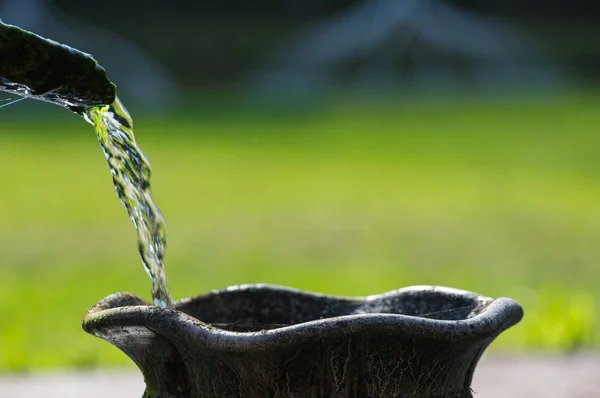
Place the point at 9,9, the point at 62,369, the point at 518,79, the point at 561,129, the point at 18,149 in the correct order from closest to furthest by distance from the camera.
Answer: the point at 62,369 → the point at 18,149 → the point at 561,129 → the point at 9,9 → the point at 518,79

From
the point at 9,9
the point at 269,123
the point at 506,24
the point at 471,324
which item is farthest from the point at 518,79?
the point at 471,324

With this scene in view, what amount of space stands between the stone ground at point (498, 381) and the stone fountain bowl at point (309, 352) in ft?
7.02

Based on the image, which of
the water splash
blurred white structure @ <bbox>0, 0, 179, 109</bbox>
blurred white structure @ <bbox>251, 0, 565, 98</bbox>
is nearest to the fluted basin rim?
the water splash

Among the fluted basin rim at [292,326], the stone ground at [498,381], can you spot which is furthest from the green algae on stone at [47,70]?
the stone ground at [498,381]

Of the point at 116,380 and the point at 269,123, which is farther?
the point at 269,123

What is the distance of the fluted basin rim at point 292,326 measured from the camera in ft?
6.05

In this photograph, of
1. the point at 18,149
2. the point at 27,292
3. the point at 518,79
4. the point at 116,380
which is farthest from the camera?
the point at 518,79

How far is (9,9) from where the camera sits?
15.0m

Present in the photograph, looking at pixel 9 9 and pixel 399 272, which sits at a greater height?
pixel 9 9

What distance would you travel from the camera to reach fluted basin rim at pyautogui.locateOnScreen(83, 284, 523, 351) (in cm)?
184

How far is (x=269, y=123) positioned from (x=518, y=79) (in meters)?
4.63

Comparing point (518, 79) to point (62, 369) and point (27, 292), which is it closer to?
point (27, 292)

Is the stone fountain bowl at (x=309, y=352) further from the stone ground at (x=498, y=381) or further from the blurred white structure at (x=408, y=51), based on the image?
the blurred white structure at (x=408, y=51)

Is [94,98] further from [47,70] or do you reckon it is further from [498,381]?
[498,381]
